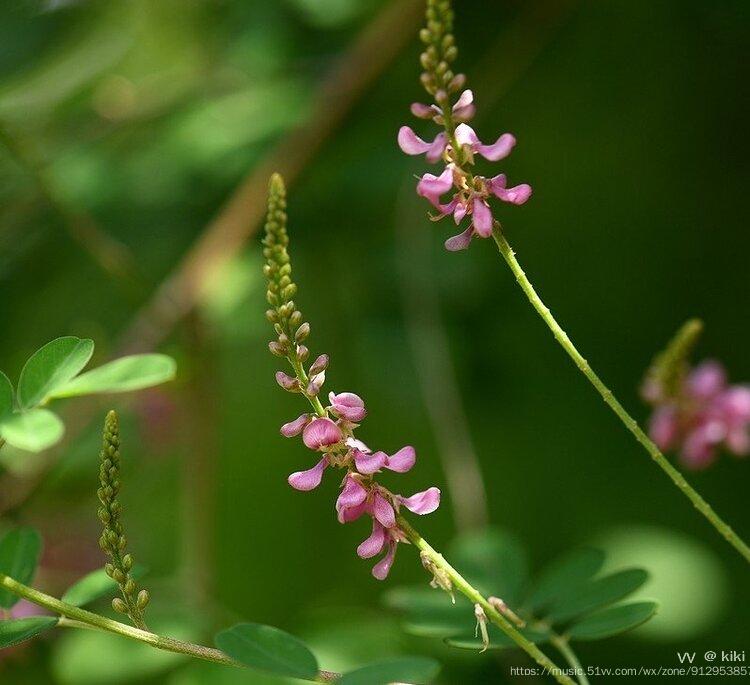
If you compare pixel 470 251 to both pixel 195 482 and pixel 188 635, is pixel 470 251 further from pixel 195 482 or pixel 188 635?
pixel 188 635

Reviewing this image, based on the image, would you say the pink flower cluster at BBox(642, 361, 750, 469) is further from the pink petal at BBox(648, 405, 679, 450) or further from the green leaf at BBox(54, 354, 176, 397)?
the green leaf at BBox(54, 354, 176, 397)

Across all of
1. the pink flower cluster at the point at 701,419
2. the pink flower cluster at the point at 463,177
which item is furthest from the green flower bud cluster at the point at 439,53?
the pink flower cluster at the point at 701,419

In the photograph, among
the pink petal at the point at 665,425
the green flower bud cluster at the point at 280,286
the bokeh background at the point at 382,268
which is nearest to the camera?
the green flower bud cluster at the point at 280,286

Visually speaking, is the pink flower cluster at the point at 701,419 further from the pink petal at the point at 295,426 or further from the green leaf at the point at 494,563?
the pink petal at the point at 295,426

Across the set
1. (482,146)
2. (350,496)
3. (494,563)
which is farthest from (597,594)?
(482,146)

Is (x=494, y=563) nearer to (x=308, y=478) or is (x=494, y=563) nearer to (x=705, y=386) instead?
(x=705, y=386)

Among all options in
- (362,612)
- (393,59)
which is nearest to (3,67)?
(393,59)

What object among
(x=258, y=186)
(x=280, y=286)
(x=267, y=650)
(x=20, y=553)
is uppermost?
(x=258, y=186)
